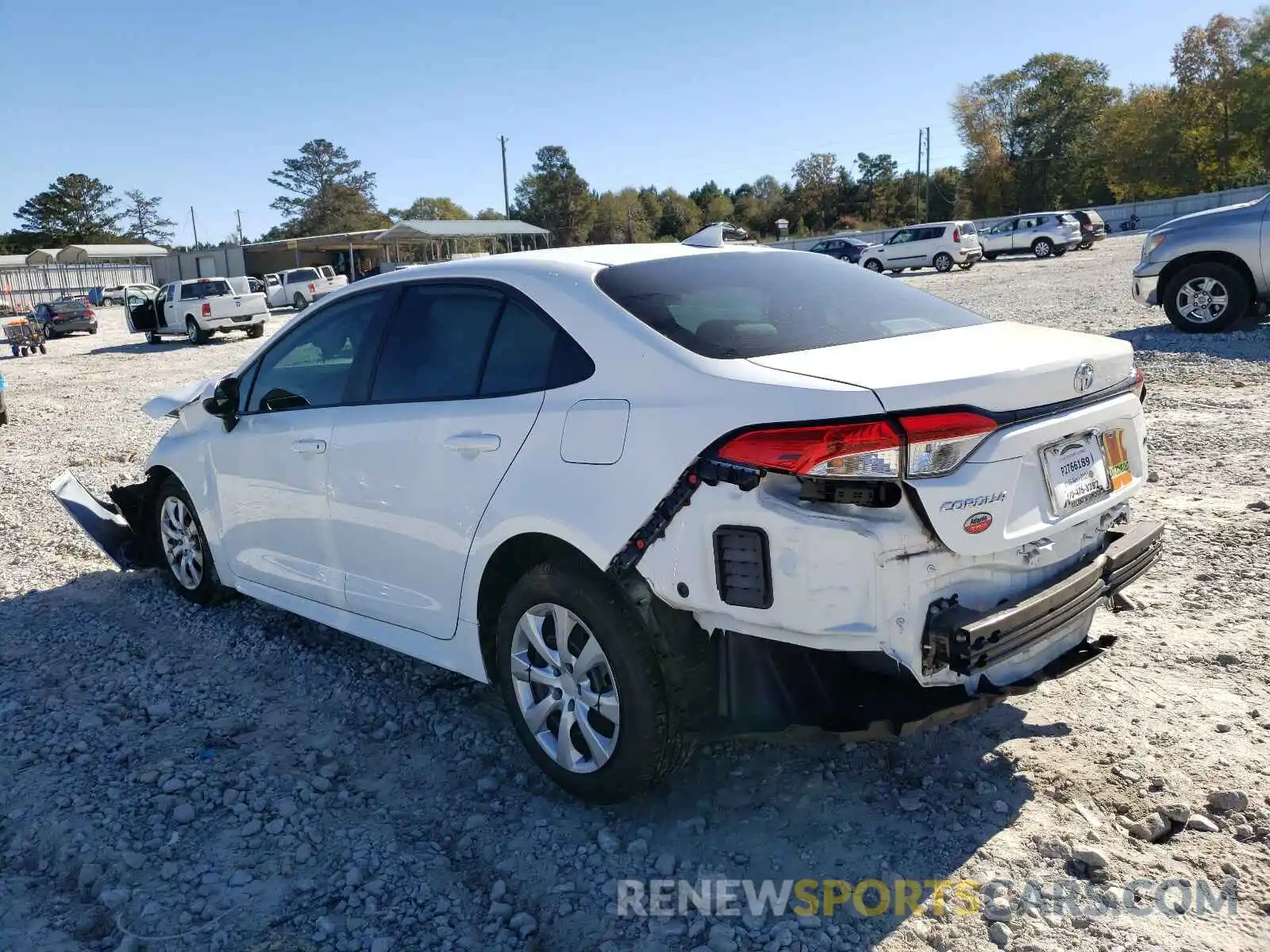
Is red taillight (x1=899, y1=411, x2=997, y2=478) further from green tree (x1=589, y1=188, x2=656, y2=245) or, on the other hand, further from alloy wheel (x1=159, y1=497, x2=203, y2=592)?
green tree (x1=589, y1=188, x2=656, y2=245)

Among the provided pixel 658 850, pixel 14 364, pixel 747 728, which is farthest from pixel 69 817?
pixel 14 364

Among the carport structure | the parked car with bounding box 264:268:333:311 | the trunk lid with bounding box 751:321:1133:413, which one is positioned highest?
the carport structure

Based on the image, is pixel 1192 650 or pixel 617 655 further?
pixel 1192 650

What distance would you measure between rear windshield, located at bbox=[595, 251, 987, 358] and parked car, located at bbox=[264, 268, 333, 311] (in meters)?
37.6

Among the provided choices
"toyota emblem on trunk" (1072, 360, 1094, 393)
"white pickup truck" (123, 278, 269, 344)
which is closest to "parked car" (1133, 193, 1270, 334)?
"toyota emblem on trunk" (1072, 360, 1094, 393)

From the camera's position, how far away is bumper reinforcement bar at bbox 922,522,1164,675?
2.52 m

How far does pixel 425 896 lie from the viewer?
283 cm

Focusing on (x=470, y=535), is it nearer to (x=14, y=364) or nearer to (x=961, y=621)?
(x=961, y=621)

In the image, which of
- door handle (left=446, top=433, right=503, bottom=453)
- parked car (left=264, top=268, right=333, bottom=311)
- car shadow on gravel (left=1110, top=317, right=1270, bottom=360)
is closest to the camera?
door handle (left=446, top=433, right=503, bottom=453)

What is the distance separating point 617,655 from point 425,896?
35.0 inches

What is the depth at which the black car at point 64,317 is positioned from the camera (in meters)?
33.6

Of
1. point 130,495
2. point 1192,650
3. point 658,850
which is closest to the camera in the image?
point 658,850

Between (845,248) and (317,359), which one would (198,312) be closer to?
(845,248)

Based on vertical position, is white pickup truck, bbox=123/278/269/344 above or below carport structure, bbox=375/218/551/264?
below
